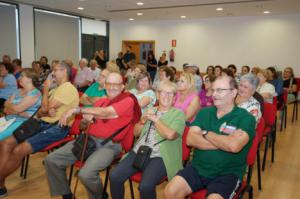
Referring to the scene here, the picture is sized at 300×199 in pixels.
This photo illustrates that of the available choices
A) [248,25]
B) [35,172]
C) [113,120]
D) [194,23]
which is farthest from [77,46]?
[113,120]

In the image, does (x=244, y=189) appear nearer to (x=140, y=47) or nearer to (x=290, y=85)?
(x=290, y=85)

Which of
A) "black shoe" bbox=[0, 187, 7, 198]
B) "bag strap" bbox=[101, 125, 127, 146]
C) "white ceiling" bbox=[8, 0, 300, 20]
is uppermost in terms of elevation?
"white ceiling" bbox=[8, 0, 300, 20]

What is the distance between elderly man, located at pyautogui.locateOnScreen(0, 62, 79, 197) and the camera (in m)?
2.59

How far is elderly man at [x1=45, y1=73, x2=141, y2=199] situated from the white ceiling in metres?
6.11

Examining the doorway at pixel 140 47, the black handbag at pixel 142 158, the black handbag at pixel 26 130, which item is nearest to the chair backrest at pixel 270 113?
the black handbag at pixel 142 158

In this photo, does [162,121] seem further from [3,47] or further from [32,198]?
[3,47]

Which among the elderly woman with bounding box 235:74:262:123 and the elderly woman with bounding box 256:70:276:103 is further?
the elderly woman with bounding box 256:70:276:103

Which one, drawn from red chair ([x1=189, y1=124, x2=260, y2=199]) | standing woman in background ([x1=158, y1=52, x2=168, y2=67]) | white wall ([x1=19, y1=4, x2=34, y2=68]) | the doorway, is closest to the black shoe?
red chair ([x1=189, y1=124, x2=260, y2=199])

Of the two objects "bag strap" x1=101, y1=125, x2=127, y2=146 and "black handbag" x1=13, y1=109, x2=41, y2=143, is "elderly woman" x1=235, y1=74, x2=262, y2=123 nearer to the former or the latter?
"bag strap" x1=101, y1=125, x2=127, y2=146

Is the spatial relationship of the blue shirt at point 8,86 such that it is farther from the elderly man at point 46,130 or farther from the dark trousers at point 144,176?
the dark trousers at point 144,176

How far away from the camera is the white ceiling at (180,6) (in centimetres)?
787

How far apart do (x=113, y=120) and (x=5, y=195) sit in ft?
4.48

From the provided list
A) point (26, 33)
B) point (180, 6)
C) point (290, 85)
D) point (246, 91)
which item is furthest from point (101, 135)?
point (26, 33)

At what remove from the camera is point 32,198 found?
8.61 ft
